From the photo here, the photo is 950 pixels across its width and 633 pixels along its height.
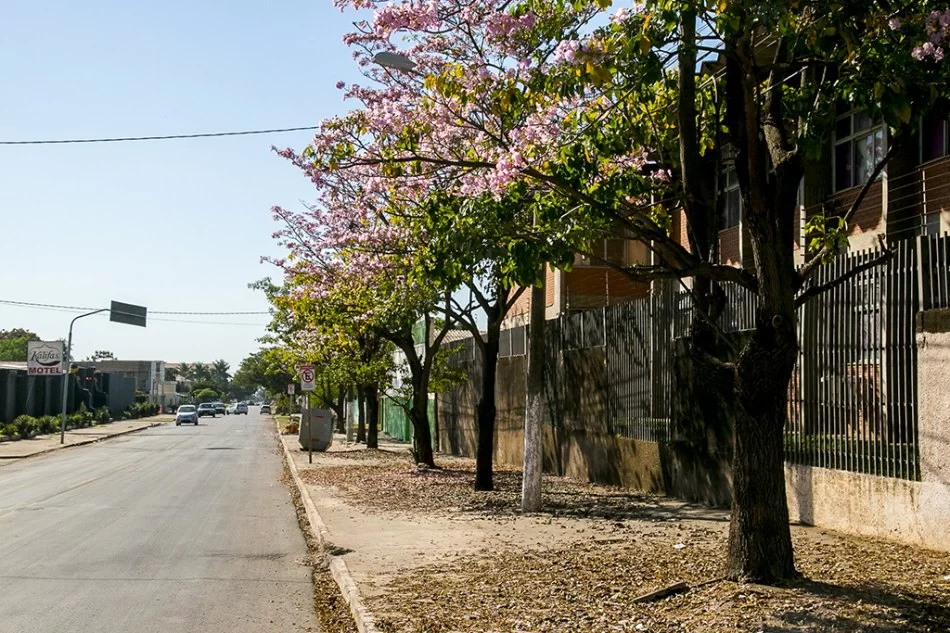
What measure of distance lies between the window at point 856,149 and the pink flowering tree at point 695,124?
8.21 meters

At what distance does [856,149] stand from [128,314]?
50614 millimetres

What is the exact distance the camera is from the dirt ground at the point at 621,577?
22.3 ft

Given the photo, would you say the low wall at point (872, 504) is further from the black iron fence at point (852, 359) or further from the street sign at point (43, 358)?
the street sign at point (43, 358)

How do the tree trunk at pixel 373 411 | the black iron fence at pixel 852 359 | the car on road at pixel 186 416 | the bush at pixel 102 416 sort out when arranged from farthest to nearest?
the car on road at pixel 186 416
the bush at pixel 102 416
the tree trunk at pixel 373 411
the black iron fence at pixel 852 359

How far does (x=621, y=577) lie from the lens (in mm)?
8875

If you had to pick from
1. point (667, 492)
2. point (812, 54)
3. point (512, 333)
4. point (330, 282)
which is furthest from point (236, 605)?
point (512, 333)

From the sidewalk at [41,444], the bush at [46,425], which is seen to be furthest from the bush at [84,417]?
the bush at [46,425]

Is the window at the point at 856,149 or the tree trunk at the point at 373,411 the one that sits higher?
the window at the point at 856,149

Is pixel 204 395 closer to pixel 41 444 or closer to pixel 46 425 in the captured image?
pixel 46 425

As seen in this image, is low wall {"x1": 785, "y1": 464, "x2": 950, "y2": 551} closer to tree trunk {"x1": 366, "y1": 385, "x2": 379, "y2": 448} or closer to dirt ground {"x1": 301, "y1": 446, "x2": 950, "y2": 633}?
dirt ground {"x1": 301, "y1": 446, "x2": 950, "y2": 633}

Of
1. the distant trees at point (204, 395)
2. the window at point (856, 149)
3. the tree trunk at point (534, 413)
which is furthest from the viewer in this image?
the distant trees at point (204, 395)

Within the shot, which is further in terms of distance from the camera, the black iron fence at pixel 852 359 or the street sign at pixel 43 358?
the street sign at pixel 43 358

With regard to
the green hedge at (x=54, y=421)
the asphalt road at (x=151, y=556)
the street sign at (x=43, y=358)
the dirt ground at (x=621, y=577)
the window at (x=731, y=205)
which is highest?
the window at (x=731, y=205)

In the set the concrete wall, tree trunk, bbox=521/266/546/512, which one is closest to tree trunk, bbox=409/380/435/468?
tree trunk, bbox=521/266/546/512
